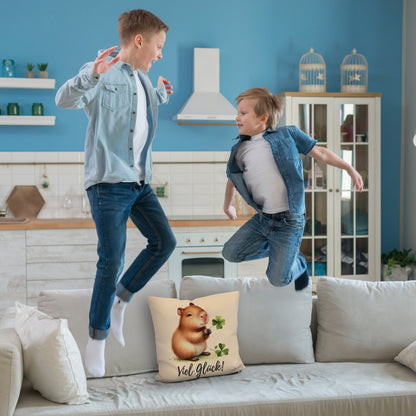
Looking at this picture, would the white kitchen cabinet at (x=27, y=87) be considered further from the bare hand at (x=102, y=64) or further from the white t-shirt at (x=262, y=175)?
the bare hand at (x=102, y=64)

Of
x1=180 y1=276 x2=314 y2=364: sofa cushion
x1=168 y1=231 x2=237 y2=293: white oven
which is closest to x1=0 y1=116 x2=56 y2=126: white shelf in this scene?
x1=168 y1=231 x2=237 y2=293: white oven

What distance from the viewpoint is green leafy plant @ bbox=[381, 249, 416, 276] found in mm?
5477

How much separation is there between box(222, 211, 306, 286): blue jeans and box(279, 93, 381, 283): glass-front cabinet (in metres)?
3.31

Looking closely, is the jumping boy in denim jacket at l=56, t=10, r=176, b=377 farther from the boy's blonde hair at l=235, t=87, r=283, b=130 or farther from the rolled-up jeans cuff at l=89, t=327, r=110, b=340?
the boy's blonde hair at l=235, t=87, r=283, b=130

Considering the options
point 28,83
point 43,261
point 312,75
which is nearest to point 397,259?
point 312,75

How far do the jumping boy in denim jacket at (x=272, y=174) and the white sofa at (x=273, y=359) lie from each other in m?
0.93

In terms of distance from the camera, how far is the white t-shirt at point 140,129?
1.60m

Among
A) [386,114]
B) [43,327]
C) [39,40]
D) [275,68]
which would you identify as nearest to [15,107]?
[39,40]

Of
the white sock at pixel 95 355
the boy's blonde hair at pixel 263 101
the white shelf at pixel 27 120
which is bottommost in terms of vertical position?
the white sock at pixel 95 355

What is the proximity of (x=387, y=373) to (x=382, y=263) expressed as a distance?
9.44 feet

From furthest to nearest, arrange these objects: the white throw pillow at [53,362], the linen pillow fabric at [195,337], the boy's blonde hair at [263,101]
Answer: the linen pillow fabric at [195,337] < the white throw pillow at [53,362] < the boy's blonde hair at [263,101]

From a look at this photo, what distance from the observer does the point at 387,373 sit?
2.99m

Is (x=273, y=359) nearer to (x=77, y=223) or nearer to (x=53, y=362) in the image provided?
(x=53, y=362)

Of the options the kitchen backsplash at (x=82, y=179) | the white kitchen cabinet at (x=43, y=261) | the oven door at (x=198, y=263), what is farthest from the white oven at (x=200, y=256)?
the kitchen backsplash at (x=82, y=179)
